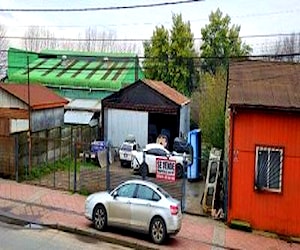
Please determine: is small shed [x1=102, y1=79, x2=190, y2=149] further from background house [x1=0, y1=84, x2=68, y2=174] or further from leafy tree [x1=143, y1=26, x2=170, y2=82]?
leafy tree [x1=143, y1=26, x2=170, y2=82]

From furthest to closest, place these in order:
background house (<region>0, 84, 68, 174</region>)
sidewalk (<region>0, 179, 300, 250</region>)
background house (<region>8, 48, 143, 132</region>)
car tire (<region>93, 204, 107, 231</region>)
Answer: background house (<region>8, 48, 143, 132</region>)
background house (<region>0, 84, 68, 174</region>)
car tire (<region>93, 204, 107, 231</region>)
sidewalk (<region>0, 179, 300, 250</region>)

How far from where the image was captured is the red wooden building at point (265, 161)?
48.0ft

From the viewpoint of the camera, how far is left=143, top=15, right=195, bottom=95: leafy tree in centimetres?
4100

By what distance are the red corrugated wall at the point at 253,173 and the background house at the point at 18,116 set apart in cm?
947

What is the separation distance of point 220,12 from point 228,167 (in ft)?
98.6

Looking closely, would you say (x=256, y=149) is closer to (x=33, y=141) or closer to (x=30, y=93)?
(x=33, y=141)

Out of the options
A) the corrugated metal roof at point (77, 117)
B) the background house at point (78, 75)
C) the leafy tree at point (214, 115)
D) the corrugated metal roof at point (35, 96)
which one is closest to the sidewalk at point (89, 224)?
the corrugated metal roof at point (35, 96)

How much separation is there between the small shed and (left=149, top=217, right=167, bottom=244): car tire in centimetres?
1484

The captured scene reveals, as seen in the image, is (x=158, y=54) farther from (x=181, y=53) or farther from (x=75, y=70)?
(x=75, y=70)

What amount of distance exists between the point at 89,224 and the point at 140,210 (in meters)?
2.20

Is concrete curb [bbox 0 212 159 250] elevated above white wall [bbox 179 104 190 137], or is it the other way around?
white wall [bbox 179 104 190 137]

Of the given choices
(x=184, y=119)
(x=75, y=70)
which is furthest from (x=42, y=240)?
(x=75, y=70)

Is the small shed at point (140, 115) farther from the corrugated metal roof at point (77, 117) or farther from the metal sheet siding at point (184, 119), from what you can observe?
the corrugated metal roof at point (77, 117)

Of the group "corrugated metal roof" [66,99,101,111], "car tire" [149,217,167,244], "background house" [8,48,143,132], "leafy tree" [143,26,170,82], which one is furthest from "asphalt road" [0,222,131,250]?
"leafy tree" [143,26,170,82]
